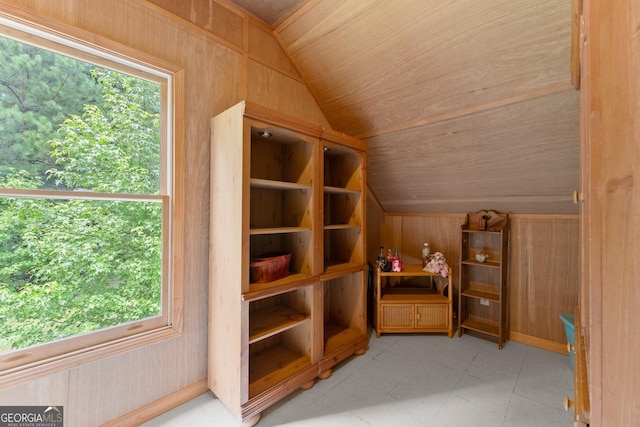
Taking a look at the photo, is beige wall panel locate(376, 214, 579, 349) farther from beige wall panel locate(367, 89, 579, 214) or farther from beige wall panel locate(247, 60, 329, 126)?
beige wall panel locate(247, 60, 329, 126)

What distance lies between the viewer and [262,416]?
1.51m

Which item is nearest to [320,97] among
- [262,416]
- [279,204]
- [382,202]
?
[279,204]

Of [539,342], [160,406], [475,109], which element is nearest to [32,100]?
[160,406]

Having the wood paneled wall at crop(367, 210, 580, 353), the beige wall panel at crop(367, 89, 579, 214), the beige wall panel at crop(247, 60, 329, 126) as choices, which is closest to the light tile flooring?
the wood paneled wall at crop(367, 210, 580, 353)

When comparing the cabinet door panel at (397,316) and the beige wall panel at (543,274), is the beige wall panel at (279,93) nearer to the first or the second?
the cabinet door panel at (397,316)

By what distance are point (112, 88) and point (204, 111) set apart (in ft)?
1.54

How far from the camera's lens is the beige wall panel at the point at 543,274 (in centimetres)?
215

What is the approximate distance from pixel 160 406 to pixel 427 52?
2709 mm

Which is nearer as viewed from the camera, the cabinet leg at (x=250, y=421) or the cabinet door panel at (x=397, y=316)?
the cabinet leg at (x=250, y=421)

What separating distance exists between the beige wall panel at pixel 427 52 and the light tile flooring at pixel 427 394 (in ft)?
6.30

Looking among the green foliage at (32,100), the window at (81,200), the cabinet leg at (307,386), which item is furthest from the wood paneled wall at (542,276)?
the green foliage at (32,100)

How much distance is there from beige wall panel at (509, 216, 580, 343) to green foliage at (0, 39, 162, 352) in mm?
2925

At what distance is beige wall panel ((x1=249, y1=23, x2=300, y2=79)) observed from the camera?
6.35ft

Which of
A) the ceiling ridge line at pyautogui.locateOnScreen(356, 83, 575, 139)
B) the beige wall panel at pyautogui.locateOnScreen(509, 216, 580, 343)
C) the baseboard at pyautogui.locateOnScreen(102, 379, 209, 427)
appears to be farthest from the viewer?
the beige wall panel at pyautogui.locateOnScreen(509, 216, 580, 343)
